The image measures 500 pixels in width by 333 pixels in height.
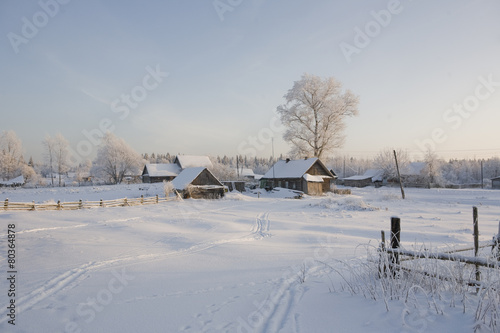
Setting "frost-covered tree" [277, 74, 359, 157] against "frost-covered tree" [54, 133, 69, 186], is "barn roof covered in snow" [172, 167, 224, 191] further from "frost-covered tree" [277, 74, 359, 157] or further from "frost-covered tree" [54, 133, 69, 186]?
"frost-covered tree" [54, 133, 69, 186]

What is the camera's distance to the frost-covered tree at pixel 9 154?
4881 cm

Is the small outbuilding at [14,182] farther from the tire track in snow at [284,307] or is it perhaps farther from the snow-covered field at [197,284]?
the tire track in snow at [284,307]

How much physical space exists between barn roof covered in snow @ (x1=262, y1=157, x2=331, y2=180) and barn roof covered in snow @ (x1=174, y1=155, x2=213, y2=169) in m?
19.2

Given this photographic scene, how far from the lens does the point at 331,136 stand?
116ft

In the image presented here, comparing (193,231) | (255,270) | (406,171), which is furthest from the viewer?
(406,171)

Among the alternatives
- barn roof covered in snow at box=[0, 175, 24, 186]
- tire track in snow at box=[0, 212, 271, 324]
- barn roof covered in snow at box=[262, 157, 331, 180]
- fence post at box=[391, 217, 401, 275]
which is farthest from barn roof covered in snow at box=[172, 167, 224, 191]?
barn roof covered in snow at box=[0, 175, 24, 186]

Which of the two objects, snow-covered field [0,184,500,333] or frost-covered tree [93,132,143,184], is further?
frost-covered tree [93,132,143,184]

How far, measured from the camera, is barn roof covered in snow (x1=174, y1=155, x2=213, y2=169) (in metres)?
56.0

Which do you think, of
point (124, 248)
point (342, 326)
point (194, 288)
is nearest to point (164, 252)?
point (124, 248)

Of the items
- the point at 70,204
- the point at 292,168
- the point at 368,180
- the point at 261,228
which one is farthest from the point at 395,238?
the point at 368,180

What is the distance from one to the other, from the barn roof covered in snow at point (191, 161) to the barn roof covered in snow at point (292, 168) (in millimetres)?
19211

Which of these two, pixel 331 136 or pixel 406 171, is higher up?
pixel 331 136

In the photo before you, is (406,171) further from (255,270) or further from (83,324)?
(83,324)

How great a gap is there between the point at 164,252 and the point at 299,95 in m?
31.2
